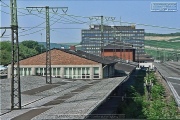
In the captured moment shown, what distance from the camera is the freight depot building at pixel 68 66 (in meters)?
62.3

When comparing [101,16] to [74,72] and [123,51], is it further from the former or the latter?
[123,51]

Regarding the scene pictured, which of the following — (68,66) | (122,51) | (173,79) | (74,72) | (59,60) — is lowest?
(173,79)

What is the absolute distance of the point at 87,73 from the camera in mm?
62938

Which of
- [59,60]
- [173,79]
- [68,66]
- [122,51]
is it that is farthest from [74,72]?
[122,51]

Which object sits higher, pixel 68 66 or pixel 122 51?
pixel 122 51

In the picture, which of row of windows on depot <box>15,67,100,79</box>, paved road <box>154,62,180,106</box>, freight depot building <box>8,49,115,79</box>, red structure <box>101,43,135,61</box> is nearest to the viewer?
paved road <box>154,62,180,106</box>

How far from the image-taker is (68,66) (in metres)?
63.9

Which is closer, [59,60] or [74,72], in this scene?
[74,72]

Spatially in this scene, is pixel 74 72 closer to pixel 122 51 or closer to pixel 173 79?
pixel 173 79

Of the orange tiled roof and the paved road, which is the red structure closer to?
the paved road

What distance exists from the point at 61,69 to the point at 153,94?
22783 mm

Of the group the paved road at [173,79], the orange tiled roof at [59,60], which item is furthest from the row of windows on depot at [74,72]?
the paved road at [173,79]

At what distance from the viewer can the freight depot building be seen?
62281mm

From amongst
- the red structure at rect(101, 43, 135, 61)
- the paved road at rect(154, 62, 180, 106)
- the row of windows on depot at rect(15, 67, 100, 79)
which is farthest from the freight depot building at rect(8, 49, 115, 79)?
the red structure at rect(101, 43, 135, 61)
